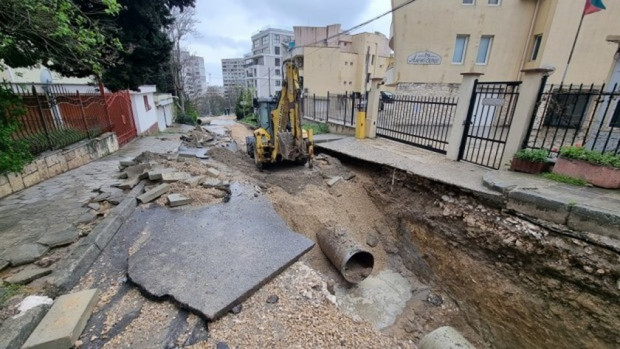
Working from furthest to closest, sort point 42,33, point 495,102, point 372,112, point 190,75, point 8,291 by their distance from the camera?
point 190,75 < point 372,112 < point 495,102 < point 42,33 < point 8,291

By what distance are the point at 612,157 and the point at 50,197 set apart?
984 centimetres

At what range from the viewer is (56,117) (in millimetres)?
6488

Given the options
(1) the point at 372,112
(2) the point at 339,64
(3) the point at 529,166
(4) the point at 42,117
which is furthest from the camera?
(2) the point at 339,64

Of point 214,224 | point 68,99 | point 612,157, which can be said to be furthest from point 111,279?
point 612,157

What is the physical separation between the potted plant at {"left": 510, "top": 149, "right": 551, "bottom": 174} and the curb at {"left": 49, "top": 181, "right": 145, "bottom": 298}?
7.40 metres

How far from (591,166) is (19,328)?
760cm

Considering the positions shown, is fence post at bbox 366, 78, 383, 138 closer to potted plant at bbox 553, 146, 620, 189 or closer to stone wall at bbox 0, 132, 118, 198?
potted plant at bbox 553, 146, 620, 189

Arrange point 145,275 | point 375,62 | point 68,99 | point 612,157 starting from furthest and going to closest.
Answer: point 375,62, point 68,99, point 612,157, point 145,275

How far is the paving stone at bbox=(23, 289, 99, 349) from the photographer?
1995mm

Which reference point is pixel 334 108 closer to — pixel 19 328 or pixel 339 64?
pixel 19 328

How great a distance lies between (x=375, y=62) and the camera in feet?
90.2

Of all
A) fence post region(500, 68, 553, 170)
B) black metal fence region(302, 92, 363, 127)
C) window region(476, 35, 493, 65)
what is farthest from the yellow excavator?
window region(476, 35, 493, 65)

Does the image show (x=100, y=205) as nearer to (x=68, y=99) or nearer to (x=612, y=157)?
(x=68, y=99)

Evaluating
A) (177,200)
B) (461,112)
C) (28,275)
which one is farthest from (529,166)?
(28,275)
